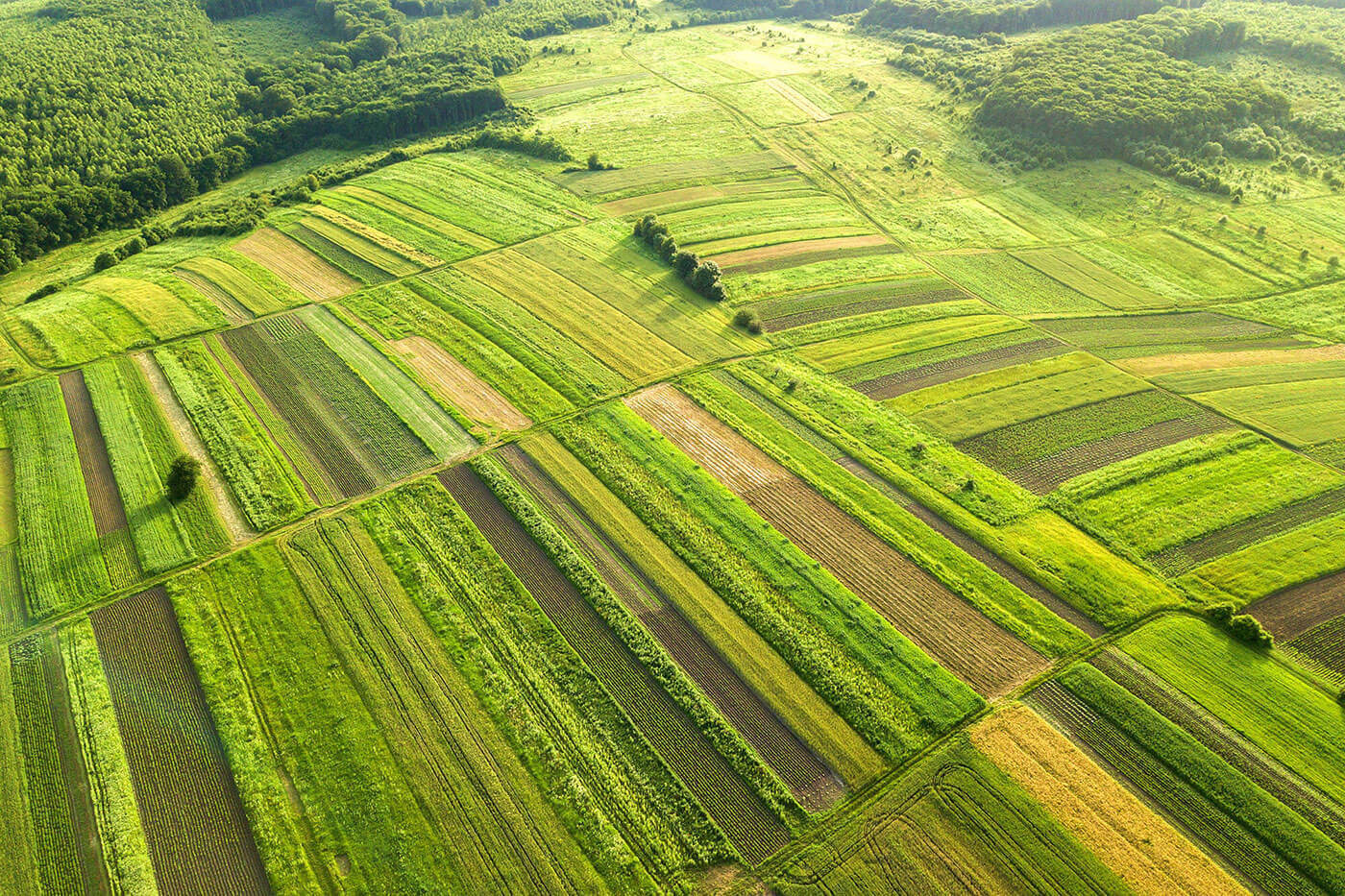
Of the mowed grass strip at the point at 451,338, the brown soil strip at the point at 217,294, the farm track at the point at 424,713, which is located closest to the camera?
the farm track at the point at 424,713

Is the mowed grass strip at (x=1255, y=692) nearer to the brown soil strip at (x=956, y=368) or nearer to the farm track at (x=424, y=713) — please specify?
the brown soil strip at (x=956, y=368)

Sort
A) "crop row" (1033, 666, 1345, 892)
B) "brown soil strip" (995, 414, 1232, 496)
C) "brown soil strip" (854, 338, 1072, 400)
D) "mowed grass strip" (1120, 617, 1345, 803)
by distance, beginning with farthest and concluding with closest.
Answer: "brown soil strip" (854, 338, 1072, 400)
"brown soil strip" (995, 414, 1232, 496)
"mowed grass strip" (1120, 617, 1345, 803)
"crop row" (1033, 666, 1345, 892)

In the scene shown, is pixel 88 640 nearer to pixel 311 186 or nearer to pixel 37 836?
pixel 37 836

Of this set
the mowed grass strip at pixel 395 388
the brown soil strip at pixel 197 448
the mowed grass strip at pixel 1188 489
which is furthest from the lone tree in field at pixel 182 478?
the mowed grass strip at pixel 1188 489

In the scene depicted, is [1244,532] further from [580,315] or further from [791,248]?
[580,315]

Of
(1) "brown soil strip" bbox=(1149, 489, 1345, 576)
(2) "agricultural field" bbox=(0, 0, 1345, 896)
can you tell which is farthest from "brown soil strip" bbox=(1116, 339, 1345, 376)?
(1) "brown soil strip" bbox=(1149, 489, 1345, 576)

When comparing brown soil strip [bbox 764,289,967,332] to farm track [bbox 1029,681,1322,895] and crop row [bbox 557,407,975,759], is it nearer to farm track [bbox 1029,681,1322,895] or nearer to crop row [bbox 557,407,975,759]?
crop row [bbox 557,407,975,759]
